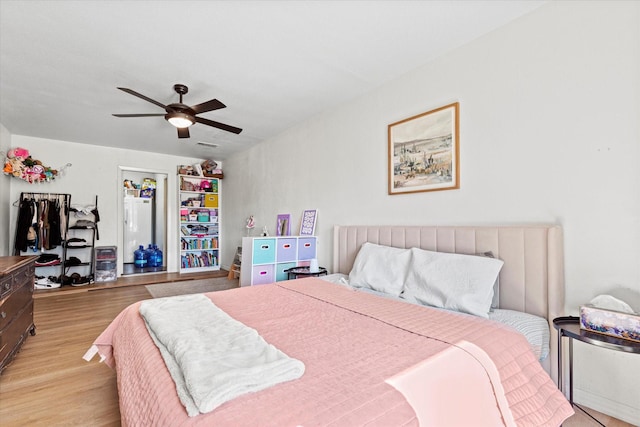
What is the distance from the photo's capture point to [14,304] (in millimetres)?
2336

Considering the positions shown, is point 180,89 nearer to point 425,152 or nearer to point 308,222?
point 308,222

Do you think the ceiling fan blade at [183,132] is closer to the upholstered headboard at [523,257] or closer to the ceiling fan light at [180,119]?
the ceiling fan light at [180,119]

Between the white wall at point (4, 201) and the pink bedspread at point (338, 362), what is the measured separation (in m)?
4.28

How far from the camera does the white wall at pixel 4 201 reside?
435 centimetres

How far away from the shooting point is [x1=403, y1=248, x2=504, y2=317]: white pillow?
1.84 metres

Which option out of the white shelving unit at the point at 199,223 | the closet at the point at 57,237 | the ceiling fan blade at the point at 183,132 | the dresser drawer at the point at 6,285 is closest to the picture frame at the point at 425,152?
the ceiling fan blade at the point at 183,132

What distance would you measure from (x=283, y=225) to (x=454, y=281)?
9.54ft

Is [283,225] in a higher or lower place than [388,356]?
higher

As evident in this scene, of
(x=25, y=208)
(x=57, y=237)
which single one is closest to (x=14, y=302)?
(x=57, y=237)

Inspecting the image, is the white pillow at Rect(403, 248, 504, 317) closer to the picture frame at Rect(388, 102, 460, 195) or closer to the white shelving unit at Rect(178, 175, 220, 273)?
the picture frame at Rect(388, 102, 460, 195)

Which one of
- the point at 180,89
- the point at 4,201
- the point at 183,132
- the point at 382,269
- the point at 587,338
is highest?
the point at 180,89

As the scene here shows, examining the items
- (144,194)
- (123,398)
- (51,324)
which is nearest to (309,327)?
(123,398)

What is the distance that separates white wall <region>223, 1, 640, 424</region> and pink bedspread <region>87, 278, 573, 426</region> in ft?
2.33

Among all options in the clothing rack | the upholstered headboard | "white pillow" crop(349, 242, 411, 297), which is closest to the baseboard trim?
the upholstered headboard
